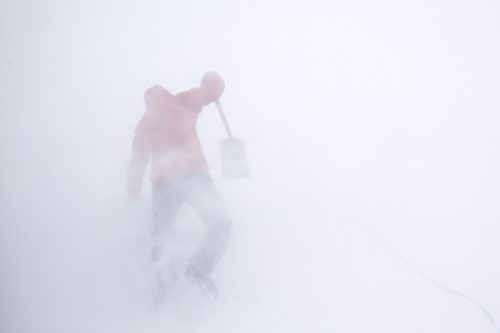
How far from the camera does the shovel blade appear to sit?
197 cm

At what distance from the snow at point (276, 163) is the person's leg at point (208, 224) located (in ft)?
1.07

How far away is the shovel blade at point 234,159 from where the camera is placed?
197cm

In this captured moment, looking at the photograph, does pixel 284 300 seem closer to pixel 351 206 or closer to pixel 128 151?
pixel 351 206

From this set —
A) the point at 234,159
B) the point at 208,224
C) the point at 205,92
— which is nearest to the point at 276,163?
the point at 234,159

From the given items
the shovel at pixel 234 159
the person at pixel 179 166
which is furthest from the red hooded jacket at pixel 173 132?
the shovel at pixel 234 159

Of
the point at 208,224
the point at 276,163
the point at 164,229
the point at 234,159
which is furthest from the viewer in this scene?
the point at 276,163

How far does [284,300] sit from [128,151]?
1495 millimetres

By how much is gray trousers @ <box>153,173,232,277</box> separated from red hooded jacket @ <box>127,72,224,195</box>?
5cm

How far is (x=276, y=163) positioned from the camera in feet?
8.54

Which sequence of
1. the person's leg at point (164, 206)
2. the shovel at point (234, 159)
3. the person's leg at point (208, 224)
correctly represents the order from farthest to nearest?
the shovel at point (234, 159) < the person's leg at point (164, 206) < the person's leg at point (208, 224)

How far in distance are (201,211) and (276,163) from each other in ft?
3.81

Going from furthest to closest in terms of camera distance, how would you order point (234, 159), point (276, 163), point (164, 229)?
1. point (276, 163)
2. point (234, 159)
3. point (164, 229)

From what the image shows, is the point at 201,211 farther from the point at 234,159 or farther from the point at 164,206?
the point at 234,159

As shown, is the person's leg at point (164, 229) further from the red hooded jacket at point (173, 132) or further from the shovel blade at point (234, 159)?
the shovel blade at point (234, 159)
